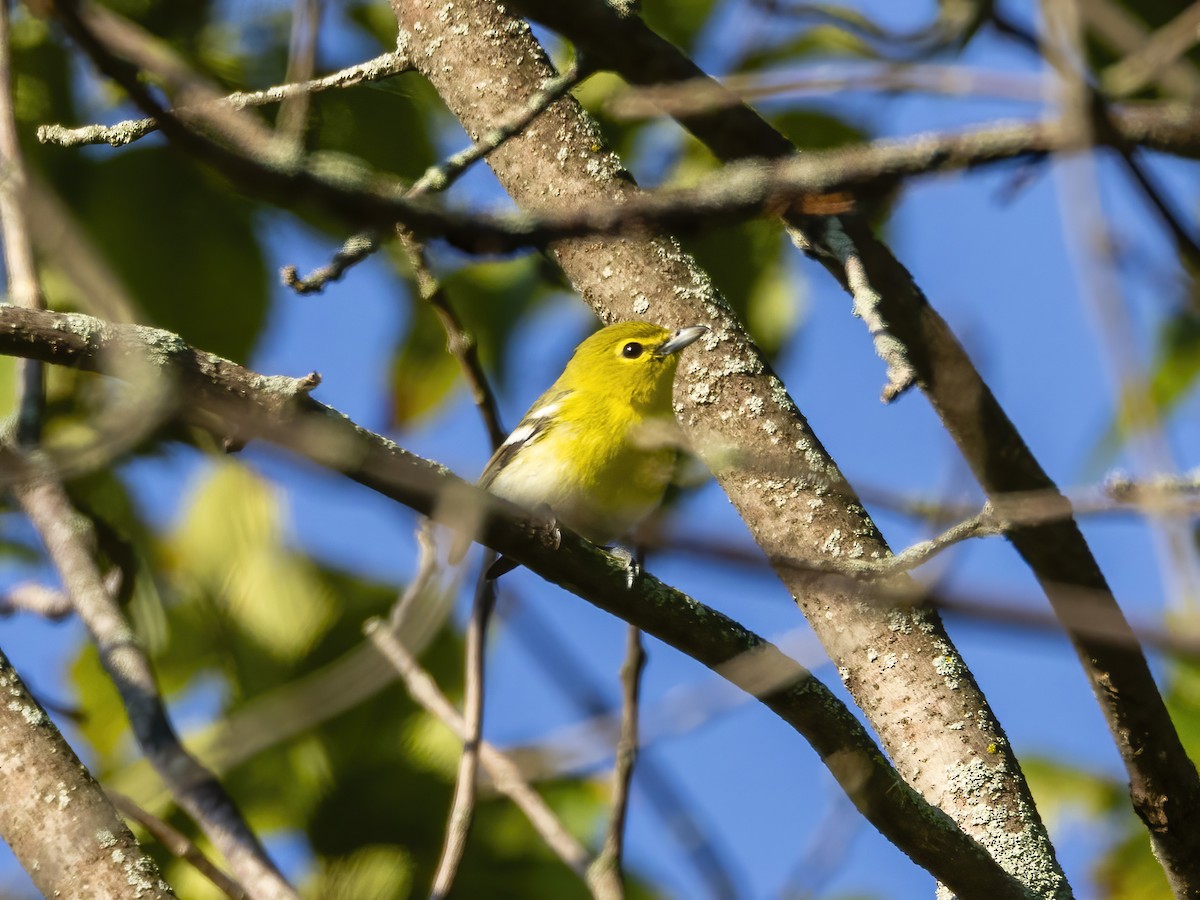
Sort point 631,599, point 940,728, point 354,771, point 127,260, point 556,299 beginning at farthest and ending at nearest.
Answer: point 556,299
point 127,260
point 354,771
point 940,728
point 631,599

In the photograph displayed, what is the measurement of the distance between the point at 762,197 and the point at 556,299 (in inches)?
202

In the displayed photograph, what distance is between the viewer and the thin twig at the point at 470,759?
10.7 feet

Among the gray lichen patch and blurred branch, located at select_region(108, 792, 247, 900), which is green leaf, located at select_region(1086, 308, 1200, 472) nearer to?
the gray lichen patch

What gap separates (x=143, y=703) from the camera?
3.20 metres

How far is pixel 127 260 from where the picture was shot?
564 cm

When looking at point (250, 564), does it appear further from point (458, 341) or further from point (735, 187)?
point (735, 187)

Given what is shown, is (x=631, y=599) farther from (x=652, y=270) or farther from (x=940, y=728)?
(x=652, y=270)

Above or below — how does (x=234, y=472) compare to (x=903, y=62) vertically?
above

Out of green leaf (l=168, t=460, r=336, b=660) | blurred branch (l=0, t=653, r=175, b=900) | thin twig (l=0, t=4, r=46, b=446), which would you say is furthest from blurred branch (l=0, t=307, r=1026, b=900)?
green leaf (l=168, t=460, r=336, b=660)

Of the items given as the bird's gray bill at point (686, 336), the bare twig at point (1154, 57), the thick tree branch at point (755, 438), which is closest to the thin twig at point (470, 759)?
the thick tree branch at point (755, 438)

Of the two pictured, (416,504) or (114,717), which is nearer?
(416,504)

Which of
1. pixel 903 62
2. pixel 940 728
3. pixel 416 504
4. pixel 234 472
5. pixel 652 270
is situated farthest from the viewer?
pixel 234 472

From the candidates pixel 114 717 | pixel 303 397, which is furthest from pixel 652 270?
pixel 114 717

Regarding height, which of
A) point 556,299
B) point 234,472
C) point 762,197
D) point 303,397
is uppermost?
point 556,299
